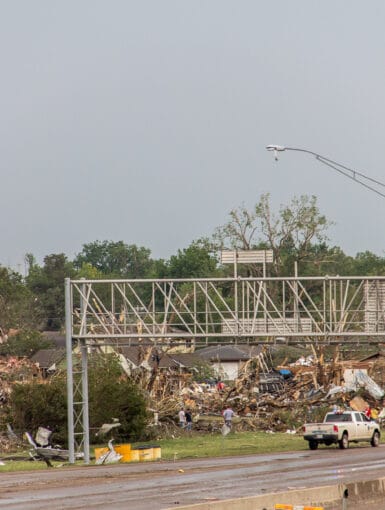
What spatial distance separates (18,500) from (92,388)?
96.9ft

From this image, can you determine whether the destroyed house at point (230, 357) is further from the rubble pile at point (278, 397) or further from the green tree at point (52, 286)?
the green tree at point (52, 286)

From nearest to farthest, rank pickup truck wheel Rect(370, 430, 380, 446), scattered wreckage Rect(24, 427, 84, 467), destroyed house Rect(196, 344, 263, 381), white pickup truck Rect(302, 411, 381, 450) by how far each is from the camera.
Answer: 1. scattered wreckage Rect(24, 427, 84, 467)
2. white pickup truck Rect(302, 411, 381, 450)
3. pickup truck wheel Rect(370, 430, 380, 446)
4. destroyed house Rect(196, 344, 263, 381)

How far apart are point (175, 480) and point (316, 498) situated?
7761 mm

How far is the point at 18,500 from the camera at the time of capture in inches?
1050

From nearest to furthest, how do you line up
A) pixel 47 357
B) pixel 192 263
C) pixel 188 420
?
pixel 188 420 → pixel 47 357 → pixel 192 263

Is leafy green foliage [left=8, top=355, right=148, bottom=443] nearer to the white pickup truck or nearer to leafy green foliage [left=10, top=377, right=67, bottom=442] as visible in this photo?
leafy green foliage [left=10, top=377, right=67, bottom=442]

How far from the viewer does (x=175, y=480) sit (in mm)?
32156

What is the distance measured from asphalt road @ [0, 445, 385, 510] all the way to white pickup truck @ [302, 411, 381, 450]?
350 centimetres

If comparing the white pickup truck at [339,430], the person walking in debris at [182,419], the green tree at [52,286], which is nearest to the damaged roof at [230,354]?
the person walking in debris at [182,419]

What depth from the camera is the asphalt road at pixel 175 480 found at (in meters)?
26.1

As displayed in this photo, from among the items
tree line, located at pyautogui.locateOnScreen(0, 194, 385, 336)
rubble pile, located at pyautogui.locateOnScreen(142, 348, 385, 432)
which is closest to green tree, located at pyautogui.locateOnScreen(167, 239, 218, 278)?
tree line, located at pyautogui.locateOnScreen(0, 194, 385, 336)

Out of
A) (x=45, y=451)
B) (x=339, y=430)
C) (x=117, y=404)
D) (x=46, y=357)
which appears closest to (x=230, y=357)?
(x=46, y=357)

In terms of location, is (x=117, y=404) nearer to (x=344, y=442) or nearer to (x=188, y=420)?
(x=188, y=420)

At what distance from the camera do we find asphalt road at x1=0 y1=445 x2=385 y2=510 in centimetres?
2613
